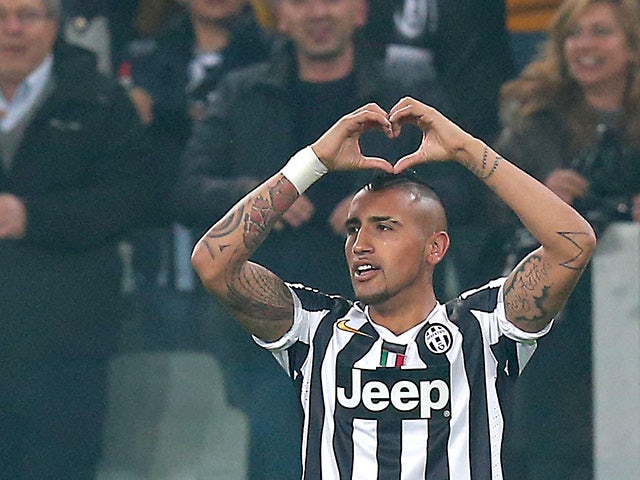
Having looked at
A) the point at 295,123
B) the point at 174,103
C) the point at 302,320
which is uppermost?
the point at 174,103

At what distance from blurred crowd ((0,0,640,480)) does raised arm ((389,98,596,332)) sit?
162 cm

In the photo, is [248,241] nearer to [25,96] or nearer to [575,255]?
[575,255]

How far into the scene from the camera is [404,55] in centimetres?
603

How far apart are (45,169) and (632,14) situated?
2432 millimetres

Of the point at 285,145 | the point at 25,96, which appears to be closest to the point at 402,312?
the point at 285,145

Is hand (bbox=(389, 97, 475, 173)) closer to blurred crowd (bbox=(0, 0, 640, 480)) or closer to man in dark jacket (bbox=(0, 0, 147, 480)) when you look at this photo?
blurred crowd (bbox=(0, 0, 640, 480))

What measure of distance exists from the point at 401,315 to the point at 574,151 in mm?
1767

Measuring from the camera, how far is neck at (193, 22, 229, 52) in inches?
240

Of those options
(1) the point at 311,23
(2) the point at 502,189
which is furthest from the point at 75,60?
(2) the point at 502,189

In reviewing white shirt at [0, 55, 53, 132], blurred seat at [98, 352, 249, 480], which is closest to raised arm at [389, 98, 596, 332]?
blurred seat at [98, 352, 249, 480]

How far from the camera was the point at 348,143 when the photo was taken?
13.8ft

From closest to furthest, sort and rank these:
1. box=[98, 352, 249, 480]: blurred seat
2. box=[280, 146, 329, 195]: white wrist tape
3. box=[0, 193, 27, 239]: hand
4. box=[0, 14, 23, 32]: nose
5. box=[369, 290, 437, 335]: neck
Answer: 1. box=[280, 146, 329, 195]: white wrist tape
2. box=[369, 290, 437, 335]: neck
3. box=[0, 193, 27, 239]: hand
4. box=[0, 14, 23, 32]: nose
5. box=[98, 352, 249, 480]: blurred seat

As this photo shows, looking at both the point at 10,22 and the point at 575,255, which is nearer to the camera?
the point at 575,255

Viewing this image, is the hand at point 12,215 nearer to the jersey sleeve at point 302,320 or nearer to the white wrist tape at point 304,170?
the jersey sleeve at point 302,320
